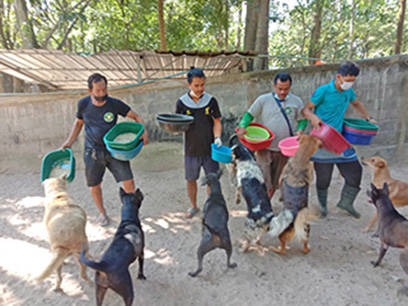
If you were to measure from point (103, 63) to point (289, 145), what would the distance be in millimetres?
4652

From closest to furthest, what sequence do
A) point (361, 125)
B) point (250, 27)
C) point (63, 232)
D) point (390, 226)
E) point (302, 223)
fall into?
point (63, 232)
point (390, 226)
point (302, 223)
point (361, 125)
point (250, 27)

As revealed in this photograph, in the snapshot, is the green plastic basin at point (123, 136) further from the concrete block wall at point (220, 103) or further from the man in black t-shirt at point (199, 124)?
the concrete block wall at point (220, 103)

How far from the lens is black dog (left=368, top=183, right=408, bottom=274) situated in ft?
8.49

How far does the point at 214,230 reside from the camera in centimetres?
277

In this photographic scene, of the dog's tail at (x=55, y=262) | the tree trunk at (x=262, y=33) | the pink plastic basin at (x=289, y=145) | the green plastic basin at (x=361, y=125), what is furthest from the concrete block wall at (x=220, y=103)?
the dog's tail at (x=55, y=262)

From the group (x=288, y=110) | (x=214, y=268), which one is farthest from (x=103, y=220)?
(x=288, y=110)

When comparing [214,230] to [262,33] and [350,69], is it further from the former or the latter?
[262,33]

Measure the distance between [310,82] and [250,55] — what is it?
1.76 m

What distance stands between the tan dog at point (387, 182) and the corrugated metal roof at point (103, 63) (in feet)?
10.2

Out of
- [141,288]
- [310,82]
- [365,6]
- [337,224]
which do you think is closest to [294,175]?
[337,224]

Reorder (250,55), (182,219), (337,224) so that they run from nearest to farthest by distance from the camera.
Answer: (337,224) → (182,219) → (250,55)

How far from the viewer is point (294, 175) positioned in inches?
129

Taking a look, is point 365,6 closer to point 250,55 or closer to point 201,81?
point 250,55

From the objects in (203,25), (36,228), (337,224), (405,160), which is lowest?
(36,228)
